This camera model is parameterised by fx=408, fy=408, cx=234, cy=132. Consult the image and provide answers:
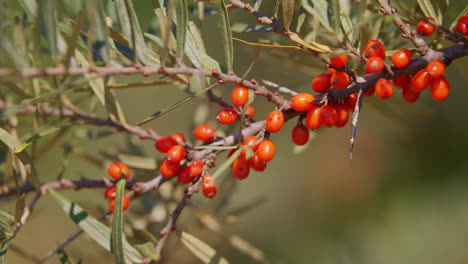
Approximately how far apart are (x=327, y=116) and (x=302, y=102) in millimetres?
43

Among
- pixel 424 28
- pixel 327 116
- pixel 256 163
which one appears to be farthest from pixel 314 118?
pixel 424 28

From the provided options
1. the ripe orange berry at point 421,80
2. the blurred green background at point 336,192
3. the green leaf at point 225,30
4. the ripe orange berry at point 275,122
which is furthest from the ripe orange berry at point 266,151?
the blurred green background at point 336,192

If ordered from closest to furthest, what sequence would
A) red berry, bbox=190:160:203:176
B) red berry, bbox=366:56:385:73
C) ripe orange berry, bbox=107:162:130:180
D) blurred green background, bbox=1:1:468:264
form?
1. red berry, bbox=366:56:385:73
2. red berry, bbox=190:160:203:176
3. ripe orange berry, bbox=107:162:130:180
4. blurred green background, bbox=1:1:468:264

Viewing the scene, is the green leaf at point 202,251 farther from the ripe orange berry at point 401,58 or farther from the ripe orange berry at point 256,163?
the ripe orange berry at point 401,58

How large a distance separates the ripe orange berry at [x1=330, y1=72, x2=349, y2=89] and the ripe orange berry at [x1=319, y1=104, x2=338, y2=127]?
0.04 metres

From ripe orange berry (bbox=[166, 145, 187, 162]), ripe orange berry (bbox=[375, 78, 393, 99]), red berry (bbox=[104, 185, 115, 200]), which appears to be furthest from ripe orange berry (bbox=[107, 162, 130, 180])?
ripe orange berry (bbox=[375, 78, 393, 99])

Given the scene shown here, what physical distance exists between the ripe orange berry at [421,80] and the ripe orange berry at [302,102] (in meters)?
0.15

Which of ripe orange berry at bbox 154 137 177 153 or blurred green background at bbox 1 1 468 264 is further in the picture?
blurred green background at bbox 1 1 468 264

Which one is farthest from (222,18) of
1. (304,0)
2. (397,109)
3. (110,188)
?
(397,109)

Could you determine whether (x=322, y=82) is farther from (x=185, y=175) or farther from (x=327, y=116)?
(x=185, y=175)

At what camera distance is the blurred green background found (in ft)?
3.69

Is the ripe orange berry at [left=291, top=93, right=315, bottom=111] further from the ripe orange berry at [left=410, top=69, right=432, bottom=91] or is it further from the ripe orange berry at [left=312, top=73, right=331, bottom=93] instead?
the ripe orange berry at [left=410, top=69, right=432, bottom=91]

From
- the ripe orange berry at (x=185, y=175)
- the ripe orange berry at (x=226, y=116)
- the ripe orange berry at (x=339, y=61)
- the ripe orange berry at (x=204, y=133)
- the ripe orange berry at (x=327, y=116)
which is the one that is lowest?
the ripe orange berry at (x=185, y=175)

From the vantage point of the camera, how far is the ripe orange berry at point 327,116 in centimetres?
60
